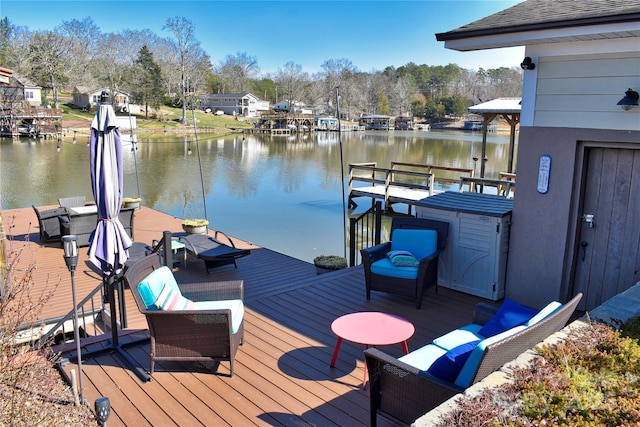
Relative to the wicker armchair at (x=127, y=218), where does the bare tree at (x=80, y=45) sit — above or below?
above

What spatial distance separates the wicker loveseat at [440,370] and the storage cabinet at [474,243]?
212 centimetres

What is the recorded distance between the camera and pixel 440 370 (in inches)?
96.0

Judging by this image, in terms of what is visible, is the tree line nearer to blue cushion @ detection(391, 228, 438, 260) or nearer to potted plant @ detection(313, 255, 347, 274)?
potted plant @ detection(313, 255, 347, 274)

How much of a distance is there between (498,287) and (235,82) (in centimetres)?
7854

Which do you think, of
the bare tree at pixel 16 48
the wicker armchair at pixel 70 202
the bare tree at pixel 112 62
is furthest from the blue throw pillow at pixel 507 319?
the bare tree at pixel 112 62

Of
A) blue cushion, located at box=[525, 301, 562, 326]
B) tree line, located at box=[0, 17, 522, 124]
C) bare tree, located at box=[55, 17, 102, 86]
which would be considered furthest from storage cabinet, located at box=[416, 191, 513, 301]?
bare tree, located at box=[55, 17, 102, 86]

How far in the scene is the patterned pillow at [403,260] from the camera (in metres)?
4.85

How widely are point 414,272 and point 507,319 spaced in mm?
1723

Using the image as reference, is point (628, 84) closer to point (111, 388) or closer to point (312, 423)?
point (312, 423)

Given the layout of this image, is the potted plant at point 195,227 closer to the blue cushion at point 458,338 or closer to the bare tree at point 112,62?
the blue cushion at point 458,338

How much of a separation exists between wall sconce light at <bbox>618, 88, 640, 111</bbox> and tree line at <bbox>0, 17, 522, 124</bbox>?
13498mm

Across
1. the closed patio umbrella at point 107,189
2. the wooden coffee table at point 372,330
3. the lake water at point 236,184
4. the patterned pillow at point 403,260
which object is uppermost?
Result: the closed patio umbrella at point 107,189

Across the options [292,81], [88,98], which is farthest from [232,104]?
[88,98]

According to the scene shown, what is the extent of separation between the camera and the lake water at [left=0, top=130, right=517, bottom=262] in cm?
1314
